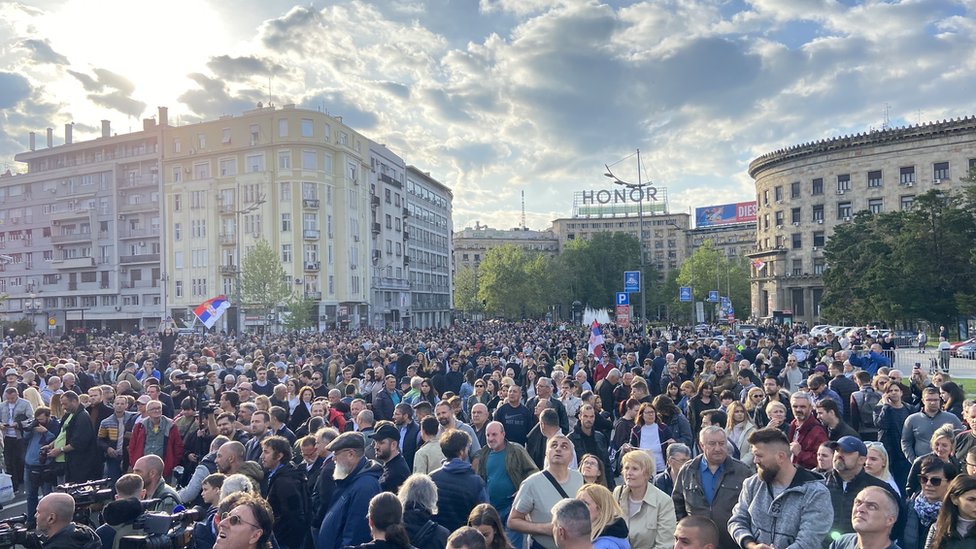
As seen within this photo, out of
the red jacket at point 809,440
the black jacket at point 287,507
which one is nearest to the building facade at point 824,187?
the red jacket at point 809,440

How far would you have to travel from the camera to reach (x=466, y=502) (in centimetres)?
515

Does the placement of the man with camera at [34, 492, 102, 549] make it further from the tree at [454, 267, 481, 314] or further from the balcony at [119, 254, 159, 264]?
the tree at [454, 267, 481, 314]

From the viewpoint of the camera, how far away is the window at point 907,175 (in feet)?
214

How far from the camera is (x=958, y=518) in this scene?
4203mm

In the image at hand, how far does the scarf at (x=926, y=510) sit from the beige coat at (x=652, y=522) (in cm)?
189

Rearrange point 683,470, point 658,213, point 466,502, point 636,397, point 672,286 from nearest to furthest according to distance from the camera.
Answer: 1. point 466,502
2. point 683,470
3. point 636,397
4. point 672,286
5. point 658,213

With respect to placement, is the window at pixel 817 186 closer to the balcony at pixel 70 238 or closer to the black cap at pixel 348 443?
the black cap at pixel 348 443

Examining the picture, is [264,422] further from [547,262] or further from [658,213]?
[658,213]

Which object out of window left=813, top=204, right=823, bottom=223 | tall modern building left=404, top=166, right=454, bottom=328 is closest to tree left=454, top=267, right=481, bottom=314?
tall modern building left=404, top=166, right=454, bottom=328

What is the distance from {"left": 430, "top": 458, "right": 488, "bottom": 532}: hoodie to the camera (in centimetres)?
514

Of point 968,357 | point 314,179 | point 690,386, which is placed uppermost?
point 314,179

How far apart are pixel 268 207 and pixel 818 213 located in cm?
5603

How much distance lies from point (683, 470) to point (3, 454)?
34.0 feet

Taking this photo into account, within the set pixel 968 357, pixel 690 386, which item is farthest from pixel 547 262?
pixel 690 386
